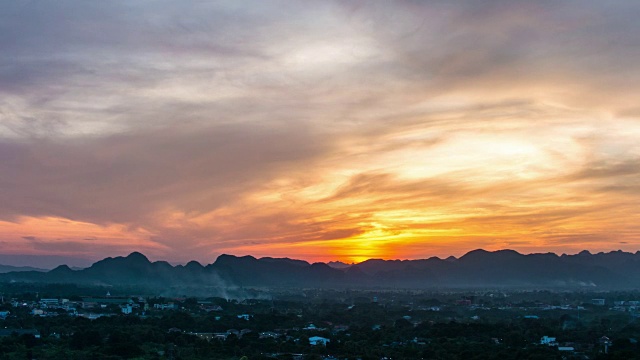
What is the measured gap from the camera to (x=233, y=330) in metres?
55.7

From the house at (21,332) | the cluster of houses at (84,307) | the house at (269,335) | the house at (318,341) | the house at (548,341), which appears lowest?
the house at (548,341)

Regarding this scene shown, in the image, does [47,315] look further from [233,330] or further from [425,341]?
[425,341]

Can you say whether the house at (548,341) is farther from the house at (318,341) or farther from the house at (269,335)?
the house at (269,335)

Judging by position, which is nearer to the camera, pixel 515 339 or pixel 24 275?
pixel 515 339

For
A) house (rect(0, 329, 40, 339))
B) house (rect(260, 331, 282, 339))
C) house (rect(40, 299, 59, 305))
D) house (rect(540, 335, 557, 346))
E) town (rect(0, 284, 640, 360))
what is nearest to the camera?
town (rect(0, 284, 640, 360))

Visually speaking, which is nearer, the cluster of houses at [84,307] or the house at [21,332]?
the house at [21,332]

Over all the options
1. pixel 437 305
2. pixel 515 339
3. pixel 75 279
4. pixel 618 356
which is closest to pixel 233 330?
pixel 515 339

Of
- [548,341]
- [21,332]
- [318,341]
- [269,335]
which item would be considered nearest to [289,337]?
[269,335]

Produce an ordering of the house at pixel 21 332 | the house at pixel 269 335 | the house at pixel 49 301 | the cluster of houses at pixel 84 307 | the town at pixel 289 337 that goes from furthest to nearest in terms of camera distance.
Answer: the house at pixel 49 301 < the cluster of houses at pixel 84 307 < the house at pixel 269 335 < the house at pixel 21 332 < the town at pixel 289 337

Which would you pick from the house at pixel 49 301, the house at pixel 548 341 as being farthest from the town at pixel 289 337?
the house at pixel 49 301

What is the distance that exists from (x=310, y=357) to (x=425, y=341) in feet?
43.4

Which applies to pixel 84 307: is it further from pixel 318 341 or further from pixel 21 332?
pixel 318 341

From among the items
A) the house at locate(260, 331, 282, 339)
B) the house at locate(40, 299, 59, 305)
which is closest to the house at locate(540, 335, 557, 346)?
the house at locate(260, 331, 282, 339)

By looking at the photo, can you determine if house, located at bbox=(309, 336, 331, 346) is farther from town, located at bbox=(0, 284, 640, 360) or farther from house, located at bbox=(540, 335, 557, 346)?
house, located at bbox=(540, 335, 557, 346)
